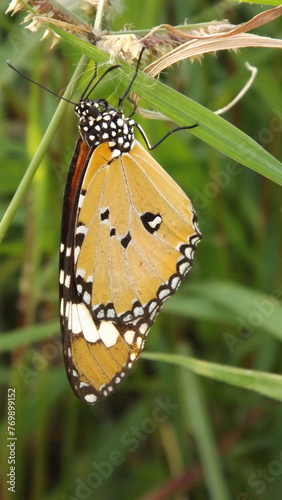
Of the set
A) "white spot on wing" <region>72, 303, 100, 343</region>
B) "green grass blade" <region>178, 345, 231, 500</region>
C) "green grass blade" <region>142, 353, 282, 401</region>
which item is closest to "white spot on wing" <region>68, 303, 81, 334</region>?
"white spot on wing" <region>72, 303, 100, 343</region>

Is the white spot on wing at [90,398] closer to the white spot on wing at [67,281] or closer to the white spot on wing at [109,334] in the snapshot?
the white spot on wing at [109,334]

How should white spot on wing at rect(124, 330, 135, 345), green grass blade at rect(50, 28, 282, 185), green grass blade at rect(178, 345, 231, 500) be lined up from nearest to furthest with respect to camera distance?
green grass blade at rect(50, 28, 282, 185) < white spot on wing at rect(124, 330, 135, 345) < green grass blade at rect(178, 345, 231, 500)

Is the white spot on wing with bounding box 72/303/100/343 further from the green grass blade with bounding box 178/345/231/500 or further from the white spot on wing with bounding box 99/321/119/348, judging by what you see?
the green grass blade with bounding box 178/345/231/500

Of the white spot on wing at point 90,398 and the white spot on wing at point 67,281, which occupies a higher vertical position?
the white spot on wing at point 67,281

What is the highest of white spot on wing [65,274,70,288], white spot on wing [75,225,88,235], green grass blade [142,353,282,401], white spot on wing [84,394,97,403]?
white spot on wing [75,225,88,235]

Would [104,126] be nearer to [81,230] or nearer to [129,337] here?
[81,230]

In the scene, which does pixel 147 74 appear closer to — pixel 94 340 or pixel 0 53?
pixel 94 340

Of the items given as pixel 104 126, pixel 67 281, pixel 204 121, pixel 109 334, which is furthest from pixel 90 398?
pixel 204 121

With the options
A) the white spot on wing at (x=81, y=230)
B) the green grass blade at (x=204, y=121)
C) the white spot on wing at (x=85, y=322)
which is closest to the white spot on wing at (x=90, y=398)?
the white spot on wing at (x=85, y=322)

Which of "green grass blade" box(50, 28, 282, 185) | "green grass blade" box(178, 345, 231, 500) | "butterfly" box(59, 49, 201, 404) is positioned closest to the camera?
"green grass blade" box(50, 28, 282, 185)
